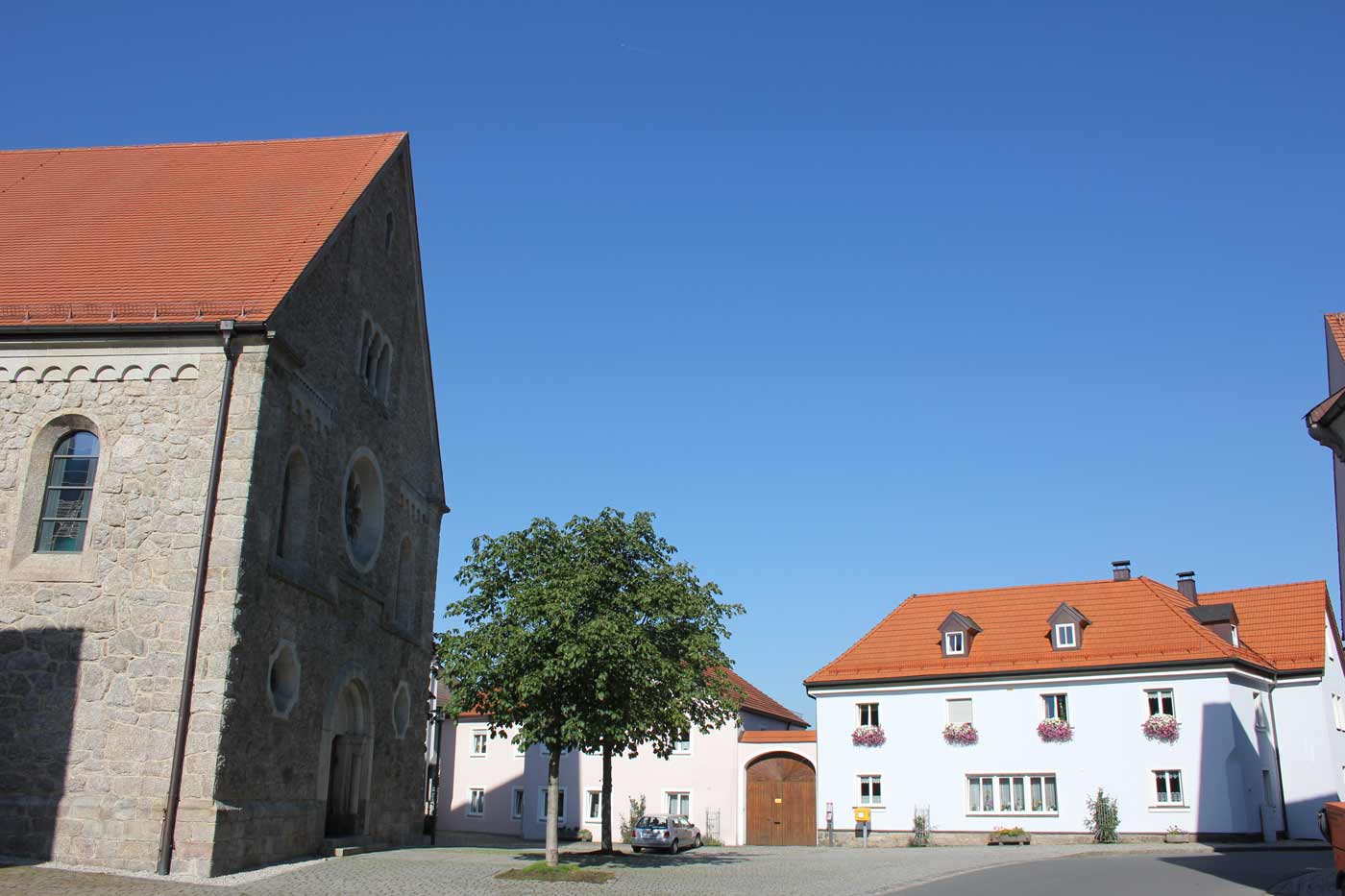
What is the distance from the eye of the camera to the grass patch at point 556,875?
18.0 meters

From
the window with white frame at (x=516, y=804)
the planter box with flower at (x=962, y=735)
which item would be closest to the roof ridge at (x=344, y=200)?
the planter box with flower at (x=962, y=735)

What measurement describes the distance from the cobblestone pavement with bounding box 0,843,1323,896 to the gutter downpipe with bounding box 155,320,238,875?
75cm

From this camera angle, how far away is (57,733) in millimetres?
15820

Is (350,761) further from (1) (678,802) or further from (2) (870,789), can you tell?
(2) (870,789)

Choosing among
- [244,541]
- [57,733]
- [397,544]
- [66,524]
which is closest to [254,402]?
[244,541]

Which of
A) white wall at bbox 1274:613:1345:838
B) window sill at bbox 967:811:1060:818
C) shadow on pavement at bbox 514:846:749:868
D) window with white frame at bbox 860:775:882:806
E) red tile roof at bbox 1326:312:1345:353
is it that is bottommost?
shadow on pavement at bbox 514:846:749:868

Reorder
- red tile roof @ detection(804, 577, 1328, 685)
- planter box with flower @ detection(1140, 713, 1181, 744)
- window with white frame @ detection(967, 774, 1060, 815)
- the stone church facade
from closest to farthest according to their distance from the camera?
the stone church facade < planter box with flower @ detection(1140, 713, 1181, 744) < window with white frame @ detection(967, 774, 1060, 815) < red tile roof @ detection(804, 577, 1328, 685)

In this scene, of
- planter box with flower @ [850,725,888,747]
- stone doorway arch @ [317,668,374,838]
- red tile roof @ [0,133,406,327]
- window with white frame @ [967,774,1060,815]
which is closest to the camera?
red tile roof @ [0,133,406,327]

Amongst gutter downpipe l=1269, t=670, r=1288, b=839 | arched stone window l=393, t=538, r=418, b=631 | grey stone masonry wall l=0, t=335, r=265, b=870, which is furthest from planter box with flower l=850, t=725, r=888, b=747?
grey stone masonry wall l=0, t=335, r=265, b=870

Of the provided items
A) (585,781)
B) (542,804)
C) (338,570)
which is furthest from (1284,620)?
(338,570)

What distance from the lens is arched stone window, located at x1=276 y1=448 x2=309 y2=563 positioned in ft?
62.4

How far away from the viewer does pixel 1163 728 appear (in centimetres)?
3161

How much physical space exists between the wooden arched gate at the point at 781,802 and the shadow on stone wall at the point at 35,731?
84.5ft

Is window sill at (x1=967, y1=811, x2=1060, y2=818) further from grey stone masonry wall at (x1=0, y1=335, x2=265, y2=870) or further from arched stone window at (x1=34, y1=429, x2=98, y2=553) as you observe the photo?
arched stone window at (x1=34, y1=429, x2=98, y2=553)
